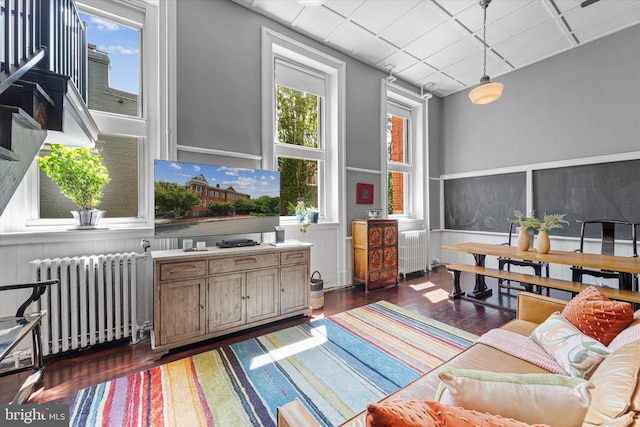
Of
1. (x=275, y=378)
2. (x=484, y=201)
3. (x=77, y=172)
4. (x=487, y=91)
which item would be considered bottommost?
(x=275, y=378)

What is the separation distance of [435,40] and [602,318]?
12.6 ft

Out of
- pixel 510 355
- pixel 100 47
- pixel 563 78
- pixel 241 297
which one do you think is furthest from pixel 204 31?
pixel 563 78

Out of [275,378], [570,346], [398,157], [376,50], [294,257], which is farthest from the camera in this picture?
[398,157]

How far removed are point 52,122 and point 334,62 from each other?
3454mm

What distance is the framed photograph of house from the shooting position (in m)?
4.25

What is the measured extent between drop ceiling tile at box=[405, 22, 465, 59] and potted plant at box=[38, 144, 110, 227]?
419 cm

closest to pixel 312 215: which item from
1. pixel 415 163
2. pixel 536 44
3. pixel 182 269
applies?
pixel 182 269

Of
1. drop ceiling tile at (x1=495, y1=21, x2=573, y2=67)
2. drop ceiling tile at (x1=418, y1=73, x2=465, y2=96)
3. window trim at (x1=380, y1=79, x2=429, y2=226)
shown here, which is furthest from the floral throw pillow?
drop ceiling tile at (x1=418, y1=73, x2=465, y2=96)

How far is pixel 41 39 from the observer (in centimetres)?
146

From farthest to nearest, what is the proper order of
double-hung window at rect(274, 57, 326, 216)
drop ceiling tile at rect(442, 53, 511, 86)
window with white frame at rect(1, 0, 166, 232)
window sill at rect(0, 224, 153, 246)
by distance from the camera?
drop ceiling tile at rect(442, 53, 511, 86) → double-hung window at rect(274, 57, 326, 216) → window with white frame at rect(1, 0, 166, 232) → window sill at rect(0, 224, 153, 246)

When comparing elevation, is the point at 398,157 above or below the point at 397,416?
above

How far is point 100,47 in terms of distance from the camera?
2541 millimetres

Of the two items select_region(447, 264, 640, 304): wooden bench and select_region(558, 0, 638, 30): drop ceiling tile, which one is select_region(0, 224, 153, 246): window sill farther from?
select_region(558, 0, 638, 30): drop ceiling tile

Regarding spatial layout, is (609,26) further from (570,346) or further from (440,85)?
(570,346)
